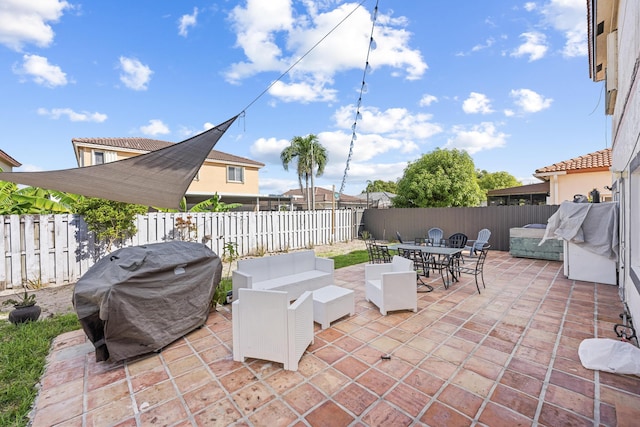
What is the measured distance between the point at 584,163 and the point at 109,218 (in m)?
17.1

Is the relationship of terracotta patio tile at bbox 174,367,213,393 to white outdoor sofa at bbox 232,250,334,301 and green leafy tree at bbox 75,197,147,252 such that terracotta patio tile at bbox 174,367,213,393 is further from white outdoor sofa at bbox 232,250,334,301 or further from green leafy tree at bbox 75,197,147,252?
green leafy tree at bbox 75,197,147,252

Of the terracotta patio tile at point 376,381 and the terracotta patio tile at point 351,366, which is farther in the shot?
the terracotta patio tile at point 351,366

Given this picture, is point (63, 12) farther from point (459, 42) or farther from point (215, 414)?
point (459, 42)

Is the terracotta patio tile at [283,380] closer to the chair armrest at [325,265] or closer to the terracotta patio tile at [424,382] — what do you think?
the terracotta patio tile at [424,382]

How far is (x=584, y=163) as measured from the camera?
11.1 metres

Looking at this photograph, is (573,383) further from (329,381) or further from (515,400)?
(329,381)

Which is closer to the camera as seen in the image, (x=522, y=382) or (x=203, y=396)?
(x=203, y=396)

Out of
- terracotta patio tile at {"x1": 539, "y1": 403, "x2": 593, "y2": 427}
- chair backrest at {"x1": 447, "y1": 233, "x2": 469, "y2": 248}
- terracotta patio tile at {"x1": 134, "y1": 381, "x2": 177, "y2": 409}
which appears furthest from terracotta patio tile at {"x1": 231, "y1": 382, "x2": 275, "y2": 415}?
chair backrest at {"x1": 447, "y1": 233, "x2": 469, "y2": 248}

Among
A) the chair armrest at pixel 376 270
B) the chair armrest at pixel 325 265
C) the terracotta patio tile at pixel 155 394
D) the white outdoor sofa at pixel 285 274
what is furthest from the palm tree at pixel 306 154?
the terracotta patio tile at pixel 155 394

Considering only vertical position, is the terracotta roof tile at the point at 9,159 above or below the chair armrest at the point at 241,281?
above

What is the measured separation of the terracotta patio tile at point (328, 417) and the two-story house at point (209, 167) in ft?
45.3

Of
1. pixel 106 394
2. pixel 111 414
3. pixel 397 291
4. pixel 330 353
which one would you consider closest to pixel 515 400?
pixel 330 353

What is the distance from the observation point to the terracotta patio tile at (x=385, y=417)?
6.37 ft

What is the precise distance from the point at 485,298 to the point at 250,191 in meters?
17.0
